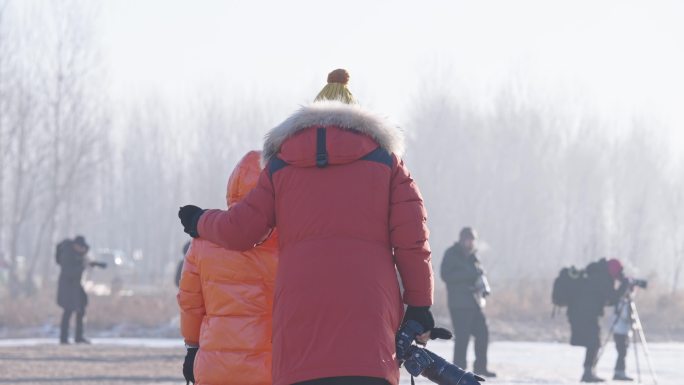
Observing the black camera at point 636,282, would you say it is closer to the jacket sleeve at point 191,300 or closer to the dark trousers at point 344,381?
the jacket sleeve at point 191,300

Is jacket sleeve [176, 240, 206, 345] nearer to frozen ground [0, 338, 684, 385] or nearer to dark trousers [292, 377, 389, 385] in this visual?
dark trousers [292, 377, 389, 385]

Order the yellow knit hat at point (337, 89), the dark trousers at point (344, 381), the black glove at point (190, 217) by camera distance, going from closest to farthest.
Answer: the dark trousers at point (344, 381) → the black glove at point (190, 217) → the yellow knit hat at point (337, 89)

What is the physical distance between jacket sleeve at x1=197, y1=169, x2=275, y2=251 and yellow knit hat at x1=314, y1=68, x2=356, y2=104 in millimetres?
570

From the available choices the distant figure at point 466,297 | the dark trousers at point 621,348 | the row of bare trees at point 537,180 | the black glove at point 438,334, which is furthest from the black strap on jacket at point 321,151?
the row of bare trees at point 537,180

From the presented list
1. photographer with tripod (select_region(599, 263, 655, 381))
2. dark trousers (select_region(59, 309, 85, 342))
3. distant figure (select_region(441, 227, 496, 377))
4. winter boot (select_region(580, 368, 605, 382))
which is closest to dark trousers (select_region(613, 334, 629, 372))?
photographer with tripod (select_region(599, 263, 655, 381))

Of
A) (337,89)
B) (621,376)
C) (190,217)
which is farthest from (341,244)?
(621,376)

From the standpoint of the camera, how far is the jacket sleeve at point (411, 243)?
5270 millimetres

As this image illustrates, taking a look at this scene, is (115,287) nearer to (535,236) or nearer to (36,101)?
(36,101)

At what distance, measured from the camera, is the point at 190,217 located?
19.1ft

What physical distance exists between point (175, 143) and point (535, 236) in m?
21.8

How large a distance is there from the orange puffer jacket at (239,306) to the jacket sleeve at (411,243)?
99cm

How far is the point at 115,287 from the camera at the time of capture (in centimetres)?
3008

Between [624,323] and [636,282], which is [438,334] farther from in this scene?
[624,323]

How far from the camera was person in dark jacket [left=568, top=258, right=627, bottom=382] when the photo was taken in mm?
16016
